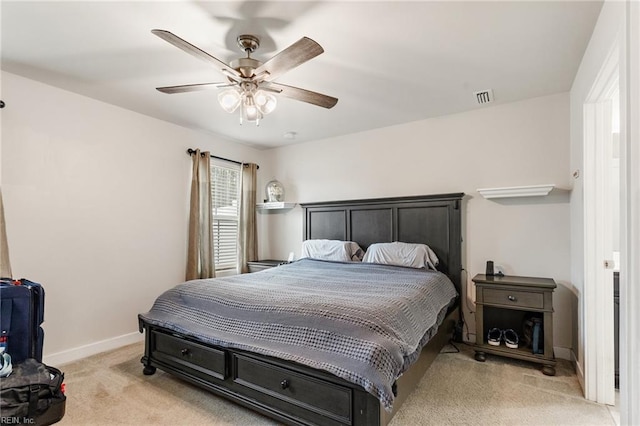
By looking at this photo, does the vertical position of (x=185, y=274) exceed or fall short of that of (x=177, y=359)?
it exceeds it

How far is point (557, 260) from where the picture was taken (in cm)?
311

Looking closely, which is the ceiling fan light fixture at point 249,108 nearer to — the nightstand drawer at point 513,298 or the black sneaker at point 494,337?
the nightstand drawer at point 513,298

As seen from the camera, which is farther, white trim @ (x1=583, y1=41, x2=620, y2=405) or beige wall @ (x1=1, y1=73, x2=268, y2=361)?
beige wall @ (x1=1, y1=73, x2=268, y2=361)

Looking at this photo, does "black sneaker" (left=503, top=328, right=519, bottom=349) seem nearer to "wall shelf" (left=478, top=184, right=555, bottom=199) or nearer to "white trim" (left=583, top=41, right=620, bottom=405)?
"white trim" (left=583, top=41, right=620, bottom=405)

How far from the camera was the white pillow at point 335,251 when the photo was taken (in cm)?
393

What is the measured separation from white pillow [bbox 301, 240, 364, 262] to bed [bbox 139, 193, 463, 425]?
53 centimetres

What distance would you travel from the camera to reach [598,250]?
90.7 inches

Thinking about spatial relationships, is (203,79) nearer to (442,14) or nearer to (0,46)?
(0,46)

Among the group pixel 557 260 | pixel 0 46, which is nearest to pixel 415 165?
pixel 557 260

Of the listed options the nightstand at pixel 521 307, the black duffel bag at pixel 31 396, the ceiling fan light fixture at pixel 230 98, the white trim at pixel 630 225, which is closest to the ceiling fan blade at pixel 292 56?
the ceiling fan light fixture at pixel 230 98

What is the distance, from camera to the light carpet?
205 cm

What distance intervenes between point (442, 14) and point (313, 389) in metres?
2.35

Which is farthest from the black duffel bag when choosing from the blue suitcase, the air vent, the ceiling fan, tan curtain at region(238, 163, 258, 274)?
the air vent

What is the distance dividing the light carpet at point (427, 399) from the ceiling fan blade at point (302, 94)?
2.25m
